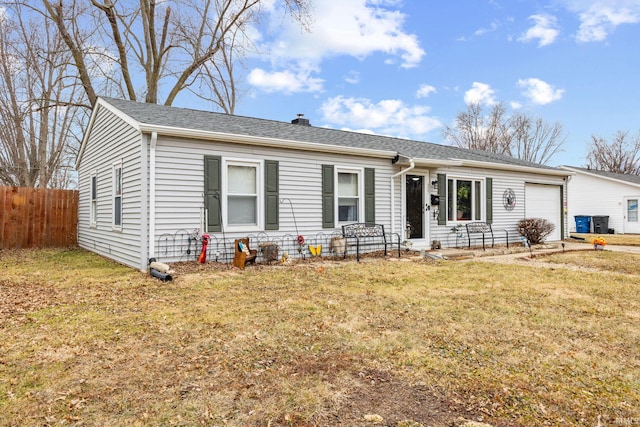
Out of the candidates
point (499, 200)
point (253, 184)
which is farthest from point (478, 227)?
point (253, 184)

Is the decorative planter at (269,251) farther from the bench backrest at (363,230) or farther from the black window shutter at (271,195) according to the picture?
the bench backrest at (363,230)

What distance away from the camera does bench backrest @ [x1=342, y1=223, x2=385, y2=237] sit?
9.45 m

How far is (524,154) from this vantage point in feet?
105

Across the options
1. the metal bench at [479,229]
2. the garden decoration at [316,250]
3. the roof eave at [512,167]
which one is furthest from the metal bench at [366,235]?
the roof eave at [512,167]

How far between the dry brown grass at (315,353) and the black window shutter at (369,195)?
3.68 meters

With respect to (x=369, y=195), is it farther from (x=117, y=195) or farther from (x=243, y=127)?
(x=117, y=195)

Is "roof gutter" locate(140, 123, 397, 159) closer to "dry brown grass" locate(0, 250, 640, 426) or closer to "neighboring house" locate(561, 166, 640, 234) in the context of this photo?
"dry brown grass" locate(0, 250, 640, 426)

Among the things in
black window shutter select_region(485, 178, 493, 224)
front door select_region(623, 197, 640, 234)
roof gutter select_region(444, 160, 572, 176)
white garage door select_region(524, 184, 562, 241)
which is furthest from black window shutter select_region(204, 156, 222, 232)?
front door select_region(623, 197, 640, 234)

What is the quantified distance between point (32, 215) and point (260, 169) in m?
8.01

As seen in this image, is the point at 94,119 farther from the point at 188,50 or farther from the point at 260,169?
the point at 188,50

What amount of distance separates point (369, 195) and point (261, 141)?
3.09 m

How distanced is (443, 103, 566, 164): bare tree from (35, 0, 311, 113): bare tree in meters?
19.3

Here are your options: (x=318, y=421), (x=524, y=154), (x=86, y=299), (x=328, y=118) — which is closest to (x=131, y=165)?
(x=86, y=299)

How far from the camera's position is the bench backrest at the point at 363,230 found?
31.0 feet
